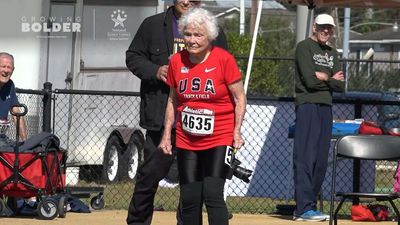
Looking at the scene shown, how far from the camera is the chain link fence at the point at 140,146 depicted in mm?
13328

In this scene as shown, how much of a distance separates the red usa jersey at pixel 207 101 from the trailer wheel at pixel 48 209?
9.52 feet

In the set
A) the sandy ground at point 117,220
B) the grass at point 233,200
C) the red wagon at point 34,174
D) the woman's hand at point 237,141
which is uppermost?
the woman's hand at point 237,141

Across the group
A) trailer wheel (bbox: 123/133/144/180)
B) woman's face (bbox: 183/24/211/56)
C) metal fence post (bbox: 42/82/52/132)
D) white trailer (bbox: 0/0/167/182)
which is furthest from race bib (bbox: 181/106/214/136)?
trailer wheel (bbox: 123/133/144/180)

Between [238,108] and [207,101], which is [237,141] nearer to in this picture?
[238,108]

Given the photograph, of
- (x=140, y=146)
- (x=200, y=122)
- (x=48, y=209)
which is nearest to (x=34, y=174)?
(x=48, y=209)

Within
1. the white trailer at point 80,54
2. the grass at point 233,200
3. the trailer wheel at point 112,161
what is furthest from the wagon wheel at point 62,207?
the trailer wheel at point 112,161

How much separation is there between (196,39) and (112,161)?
298 inches

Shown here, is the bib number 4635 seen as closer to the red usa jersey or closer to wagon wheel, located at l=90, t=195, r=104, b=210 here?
the red usa jersey

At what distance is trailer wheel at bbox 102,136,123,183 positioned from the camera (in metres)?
15.6

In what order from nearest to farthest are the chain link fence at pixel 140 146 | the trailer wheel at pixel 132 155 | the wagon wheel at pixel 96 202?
the wagon wheel at pixel 96 202
the chain link fence at pixel 140 146
the trailer wheel at pixel 132 155

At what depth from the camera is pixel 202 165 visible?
8539 mm

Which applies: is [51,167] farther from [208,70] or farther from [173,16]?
[208,70]

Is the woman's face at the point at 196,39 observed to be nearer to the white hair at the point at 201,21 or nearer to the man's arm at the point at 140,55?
the white hair at the point at 201,21

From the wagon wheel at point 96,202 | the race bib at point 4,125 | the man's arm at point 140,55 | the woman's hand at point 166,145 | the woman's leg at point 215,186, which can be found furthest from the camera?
the wagon wheel at point 96,202
